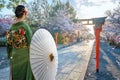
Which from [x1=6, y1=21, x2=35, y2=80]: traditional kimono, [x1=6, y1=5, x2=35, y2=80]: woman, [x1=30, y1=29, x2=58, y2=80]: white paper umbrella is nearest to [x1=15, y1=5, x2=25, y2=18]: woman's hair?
[x1=6, y1=5, x2=35, y2=80]: woman

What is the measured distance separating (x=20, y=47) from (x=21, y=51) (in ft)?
0.22

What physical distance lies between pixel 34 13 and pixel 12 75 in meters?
37.9

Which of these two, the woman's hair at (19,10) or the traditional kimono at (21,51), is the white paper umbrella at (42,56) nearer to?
the traditional kimono at (21,51)

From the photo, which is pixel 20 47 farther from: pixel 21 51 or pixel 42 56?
pixel 42 56

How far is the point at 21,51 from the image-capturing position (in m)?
3.35

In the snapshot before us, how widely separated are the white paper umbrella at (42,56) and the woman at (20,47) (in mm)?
84

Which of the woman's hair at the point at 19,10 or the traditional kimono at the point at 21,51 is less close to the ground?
the woman's hair at the point at 19,10

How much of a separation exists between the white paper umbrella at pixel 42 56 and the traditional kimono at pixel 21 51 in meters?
0.08

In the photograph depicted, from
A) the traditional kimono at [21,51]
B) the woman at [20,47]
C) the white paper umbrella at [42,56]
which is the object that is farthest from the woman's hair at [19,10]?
the white paper umbrella at [42,56]

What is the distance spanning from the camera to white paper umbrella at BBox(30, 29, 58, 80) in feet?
10.9

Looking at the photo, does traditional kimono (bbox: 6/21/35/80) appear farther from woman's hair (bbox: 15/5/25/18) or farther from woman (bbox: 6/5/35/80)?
woman's hair (bbox: 15/5/25/18)

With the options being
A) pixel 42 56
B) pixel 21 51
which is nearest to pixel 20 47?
pixel 21 51

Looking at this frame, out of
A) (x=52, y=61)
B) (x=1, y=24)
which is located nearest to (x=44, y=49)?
(x=52, y=61)

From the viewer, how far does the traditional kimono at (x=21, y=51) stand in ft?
10.9
